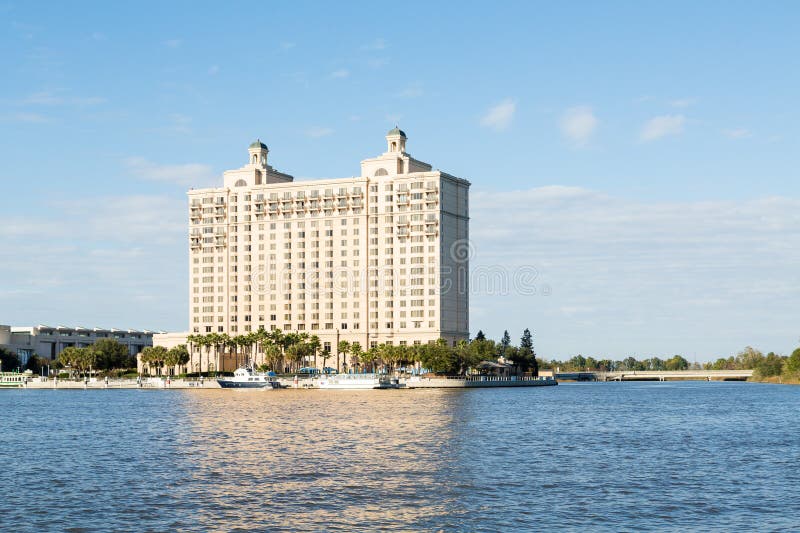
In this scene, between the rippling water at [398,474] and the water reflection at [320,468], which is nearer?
the rippling water at [398,474]

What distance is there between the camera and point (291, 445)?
91062 millimetres

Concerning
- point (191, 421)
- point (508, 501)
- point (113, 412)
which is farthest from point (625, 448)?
point (113, 412)

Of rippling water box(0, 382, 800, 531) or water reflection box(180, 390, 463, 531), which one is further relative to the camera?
water reflection box(180, 390, 463, 531)

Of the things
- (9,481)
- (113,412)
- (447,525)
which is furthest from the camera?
(113,412)

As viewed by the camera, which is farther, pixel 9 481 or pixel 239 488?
pixel 9 481

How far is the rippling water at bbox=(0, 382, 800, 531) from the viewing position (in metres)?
53.4

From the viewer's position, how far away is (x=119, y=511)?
5594cm

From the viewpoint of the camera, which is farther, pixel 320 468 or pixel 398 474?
pixel 320 468

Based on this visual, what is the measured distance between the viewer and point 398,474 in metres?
70.4

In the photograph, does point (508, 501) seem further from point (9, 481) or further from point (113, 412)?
point (113, 412)

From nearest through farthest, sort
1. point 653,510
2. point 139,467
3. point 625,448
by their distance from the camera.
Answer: point 653,510 → point 139,467 → point 625,448

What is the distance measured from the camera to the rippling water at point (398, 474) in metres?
53.4

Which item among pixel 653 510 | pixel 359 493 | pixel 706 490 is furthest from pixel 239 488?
pixel 706 490

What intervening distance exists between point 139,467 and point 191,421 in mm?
50348
